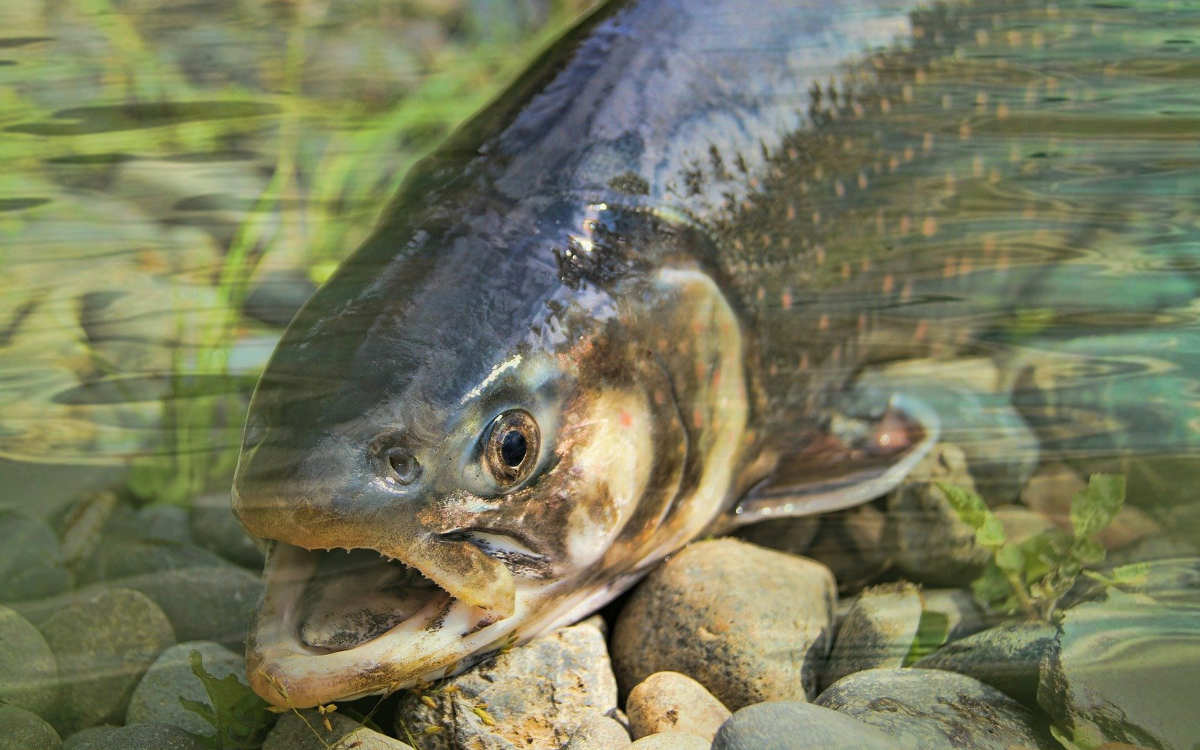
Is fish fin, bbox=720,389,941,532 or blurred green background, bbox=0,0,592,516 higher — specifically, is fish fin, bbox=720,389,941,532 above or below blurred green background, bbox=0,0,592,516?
below

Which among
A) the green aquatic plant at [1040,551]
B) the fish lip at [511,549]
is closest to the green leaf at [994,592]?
the green aquatic plant at [1040,551]

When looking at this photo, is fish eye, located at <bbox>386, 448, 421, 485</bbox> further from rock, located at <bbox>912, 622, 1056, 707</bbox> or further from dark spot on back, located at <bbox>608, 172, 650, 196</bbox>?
rock, located at <bbox>912, 622, 1056, 707</bbox>

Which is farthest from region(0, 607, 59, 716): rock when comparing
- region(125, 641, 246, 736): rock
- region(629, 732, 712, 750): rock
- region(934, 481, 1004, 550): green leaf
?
region(934, 481, 1004, 550): green leaf

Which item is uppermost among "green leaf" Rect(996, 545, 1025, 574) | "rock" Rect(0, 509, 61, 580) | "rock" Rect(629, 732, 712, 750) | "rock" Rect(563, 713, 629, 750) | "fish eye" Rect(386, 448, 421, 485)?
"fish eye" Rect(386, 448, 421, 485)

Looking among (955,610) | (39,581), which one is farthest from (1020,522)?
(39,581)

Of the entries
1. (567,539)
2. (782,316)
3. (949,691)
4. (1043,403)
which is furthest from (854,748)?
(782,316)

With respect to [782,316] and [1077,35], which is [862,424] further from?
[1077,35]
